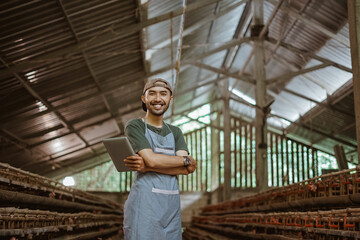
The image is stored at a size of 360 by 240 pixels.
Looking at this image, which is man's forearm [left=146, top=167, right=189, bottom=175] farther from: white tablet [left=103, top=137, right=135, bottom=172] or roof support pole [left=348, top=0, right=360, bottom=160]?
roof support pole [left=348, top=0, right=360, bottom=160]

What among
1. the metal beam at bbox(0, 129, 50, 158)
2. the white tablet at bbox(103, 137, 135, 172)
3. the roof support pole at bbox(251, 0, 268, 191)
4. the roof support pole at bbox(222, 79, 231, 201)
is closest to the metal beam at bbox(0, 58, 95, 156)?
the metal beam at bbox(0, 129, 50, 158)

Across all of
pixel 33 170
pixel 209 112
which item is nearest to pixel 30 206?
pixel 33 170

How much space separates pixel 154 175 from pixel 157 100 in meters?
0.40

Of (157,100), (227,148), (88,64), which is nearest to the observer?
(157,100)

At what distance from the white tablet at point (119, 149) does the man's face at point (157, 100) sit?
1.04 feet

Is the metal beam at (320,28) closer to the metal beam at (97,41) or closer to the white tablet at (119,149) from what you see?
the metal beam at (97,41)

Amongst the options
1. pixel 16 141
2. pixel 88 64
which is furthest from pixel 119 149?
pixel 16 141

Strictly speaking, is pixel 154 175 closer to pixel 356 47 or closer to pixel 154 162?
pixel 154 162

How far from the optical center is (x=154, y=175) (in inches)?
97.9

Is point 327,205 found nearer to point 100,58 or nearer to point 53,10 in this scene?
point 53,10

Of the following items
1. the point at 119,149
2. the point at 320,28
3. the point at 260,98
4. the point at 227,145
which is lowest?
the point at 119,149

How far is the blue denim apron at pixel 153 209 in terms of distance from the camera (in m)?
2.40

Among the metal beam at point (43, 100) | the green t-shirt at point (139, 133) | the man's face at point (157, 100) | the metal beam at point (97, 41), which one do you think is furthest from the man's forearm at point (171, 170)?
the metal beam at point (43, 100)

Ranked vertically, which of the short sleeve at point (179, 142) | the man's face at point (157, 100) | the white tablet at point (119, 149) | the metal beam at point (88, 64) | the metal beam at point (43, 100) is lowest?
the white tablet at point (119, 149)
